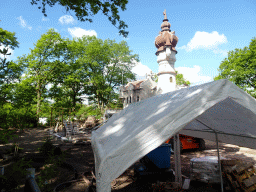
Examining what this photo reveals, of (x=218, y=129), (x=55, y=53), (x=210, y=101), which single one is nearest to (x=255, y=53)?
(x=218, y=129)

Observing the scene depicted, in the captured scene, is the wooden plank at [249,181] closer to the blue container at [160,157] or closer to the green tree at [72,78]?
the blue container at [160,157]

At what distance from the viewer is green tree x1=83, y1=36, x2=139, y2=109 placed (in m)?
39.3

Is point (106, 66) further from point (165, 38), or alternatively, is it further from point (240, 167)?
point (240, 167)

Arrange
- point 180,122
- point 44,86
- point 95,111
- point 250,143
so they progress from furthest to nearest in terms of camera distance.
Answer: point 95,111
point 44,86
point 250,143
point 180,122

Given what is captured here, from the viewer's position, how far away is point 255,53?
29.7 meters

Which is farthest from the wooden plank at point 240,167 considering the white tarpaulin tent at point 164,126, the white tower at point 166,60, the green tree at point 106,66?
the green tree at point 106,66

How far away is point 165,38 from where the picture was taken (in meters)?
32.7

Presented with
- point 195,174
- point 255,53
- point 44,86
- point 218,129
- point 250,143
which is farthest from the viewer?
point 44,86

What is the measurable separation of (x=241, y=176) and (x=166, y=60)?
29086 mm

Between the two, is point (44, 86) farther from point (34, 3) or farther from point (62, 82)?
point (34, 3)

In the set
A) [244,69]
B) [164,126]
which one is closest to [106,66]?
A: [244,69]

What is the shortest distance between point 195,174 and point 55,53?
33.1m

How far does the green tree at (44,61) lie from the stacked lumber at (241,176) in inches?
1193

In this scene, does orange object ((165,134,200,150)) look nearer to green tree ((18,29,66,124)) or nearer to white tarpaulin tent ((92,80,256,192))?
white tarpaulin tent ((92,80,256,192))
